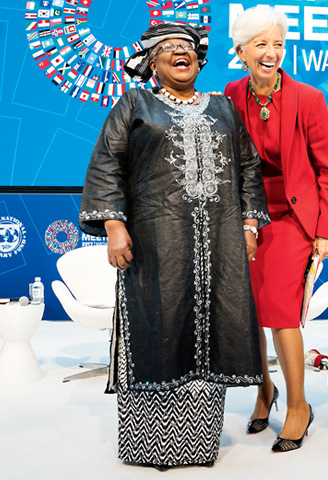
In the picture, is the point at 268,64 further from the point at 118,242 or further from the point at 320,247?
the point at 118,242

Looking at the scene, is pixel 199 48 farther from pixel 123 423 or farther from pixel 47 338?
pixel 47 338

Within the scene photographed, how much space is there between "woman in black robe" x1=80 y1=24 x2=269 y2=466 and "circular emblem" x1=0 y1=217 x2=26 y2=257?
378cm

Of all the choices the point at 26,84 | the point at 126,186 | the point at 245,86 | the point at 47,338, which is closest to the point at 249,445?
the point at 126,186

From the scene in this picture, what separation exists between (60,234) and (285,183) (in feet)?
12.2

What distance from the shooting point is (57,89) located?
5.84 meters

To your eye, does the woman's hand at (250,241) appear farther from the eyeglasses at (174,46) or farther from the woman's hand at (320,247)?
the eyeglasses at (174,46)

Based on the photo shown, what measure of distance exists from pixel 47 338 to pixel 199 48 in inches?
130

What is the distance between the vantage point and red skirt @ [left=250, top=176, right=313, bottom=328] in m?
2.55

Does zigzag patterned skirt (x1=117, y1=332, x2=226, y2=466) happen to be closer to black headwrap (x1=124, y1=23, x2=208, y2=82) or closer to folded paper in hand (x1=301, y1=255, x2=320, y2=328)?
folded paper in hand (x1=301, y1=255, x2=320, y2=328)

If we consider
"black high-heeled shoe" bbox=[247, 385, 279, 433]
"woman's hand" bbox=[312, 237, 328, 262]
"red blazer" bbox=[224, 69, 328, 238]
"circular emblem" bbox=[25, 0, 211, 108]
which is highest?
"circular emblem" bbox=[25, 0, 211, 108]

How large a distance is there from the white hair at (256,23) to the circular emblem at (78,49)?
3362 millimetres

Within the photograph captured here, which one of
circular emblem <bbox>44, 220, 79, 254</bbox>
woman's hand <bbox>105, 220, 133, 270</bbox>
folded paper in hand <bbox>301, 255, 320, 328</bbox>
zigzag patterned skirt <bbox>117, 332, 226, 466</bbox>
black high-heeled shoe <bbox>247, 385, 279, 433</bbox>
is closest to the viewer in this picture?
woman's hand <bbox>105, 220, 133, 270</bbox>

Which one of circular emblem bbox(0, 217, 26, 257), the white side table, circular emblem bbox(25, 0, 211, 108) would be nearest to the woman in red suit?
the white side table

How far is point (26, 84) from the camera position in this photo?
19.1 ft
